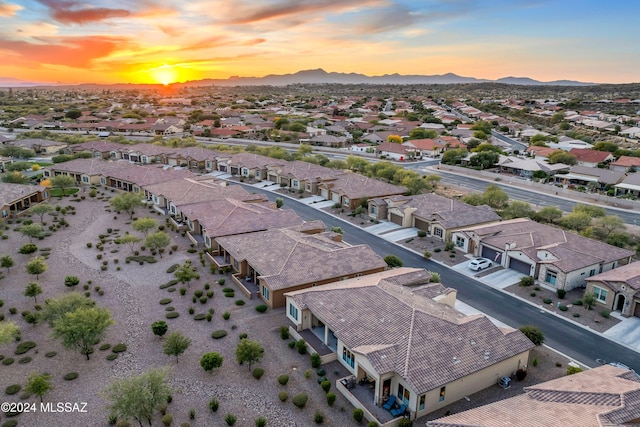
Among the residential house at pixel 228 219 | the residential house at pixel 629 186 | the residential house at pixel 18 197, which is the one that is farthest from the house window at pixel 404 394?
the residential house at pixel 629 186

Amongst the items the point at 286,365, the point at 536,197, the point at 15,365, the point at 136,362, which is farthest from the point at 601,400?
the point at 536,197

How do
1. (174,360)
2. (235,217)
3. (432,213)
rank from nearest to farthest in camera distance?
(174,360)
(235,217)
(432,213)

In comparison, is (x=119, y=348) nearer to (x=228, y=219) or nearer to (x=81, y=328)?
(x=81, y=328)

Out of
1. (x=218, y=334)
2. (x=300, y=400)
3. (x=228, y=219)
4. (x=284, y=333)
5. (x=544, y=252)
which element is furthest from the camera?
(x=228, y=219)

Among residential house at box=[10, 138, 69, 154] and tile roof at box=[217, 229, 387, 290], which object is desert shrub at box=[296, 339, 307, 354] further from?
residential house at box=[10, 138, 69, 154]

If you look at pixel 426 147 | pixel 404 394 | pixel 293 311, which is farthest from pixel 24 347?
pixel 426 147
